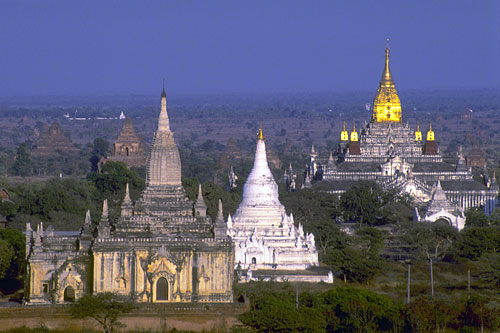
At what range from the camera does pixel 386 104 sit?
87.8m

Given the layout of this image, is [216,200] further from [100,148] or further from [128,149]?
[100,148]

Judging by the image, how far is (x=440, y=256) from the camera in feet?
188

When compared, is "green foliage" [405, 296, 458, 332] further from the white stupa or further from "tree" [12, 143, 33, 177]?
"tree" [12, 143, 33, 177]

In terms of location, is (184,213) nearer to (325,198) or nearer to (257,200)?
(257,200)

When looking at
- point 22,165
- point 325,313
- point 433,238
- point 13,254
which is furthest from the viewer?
point 22,165

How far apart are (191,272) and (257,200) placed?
1203cm

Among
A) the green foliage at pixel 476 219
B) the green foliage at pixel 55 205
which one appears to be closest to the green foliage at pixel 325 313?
the green foliage at pixel 55 205

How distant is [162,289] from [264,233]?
443 inches

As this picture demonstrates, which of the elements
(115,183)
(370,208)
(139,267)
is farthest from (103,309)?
(115,183)

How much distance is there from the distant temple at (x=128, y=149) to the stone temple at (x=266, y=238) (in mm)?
44663

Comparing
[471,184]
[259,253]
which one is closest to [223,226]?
[259,253]

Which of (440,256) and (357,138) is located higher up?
(357,138)

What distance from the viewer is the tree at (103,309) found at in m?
40.3

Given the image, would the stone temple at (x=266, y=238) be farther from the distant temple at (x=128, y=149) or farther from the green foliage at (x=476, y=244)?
the distant temple at (x=128, y=149)
